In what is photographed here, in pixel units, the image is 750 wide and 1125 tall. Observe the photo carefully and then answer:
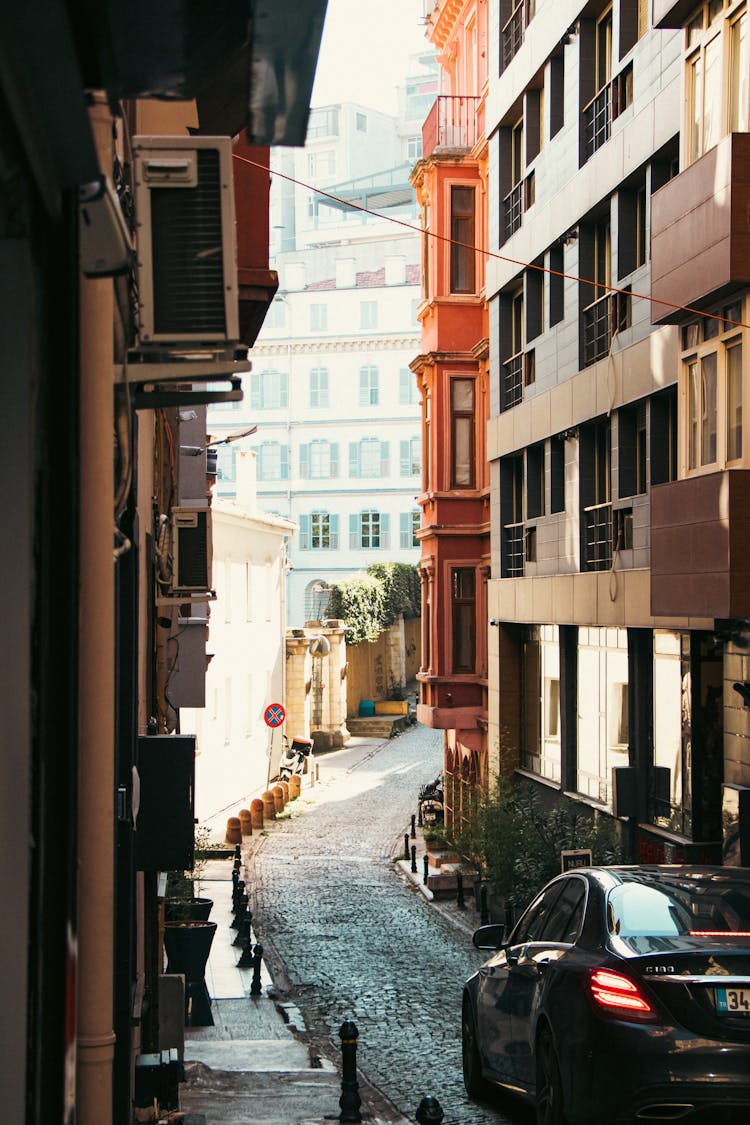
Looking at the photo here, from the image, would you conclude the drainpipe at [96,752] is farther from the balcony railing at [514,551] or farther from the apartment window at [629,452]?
the balcony railing at [514,551]

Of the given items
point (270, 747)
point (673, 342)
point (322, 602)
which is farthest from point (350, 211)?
point (673, 342)

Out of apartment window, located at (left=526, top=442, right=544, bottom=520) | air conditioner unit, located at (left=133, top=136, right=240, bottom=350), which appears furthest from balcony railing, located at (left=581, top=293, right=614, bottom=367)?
air conditioner unit, located at (left=133, top=136, right=240, bottom=350)

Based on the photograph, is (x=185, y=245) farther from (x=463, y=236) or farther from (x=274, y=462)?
(x=274, y=462)

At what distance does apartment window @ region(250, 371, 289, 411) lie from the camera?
76.3 meters

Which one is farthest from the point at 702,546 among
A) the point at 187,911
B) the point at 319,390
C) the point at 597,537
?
the point at 319,390

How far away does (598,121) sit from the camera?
21656mm

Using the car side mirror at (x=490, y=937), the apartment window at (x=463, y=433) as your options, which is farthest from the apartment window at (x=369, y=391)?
the car side mirror at (x=490, y=937)

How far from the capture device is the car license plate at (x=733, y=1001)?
22.9 feet

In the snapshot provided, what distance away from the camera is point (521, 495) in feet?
89.7

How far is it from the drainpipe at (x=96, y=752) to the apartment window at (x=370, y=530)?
70131mm

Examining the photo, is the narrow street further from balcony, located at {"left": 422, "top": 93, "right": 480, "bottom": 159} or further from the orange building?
balcony, located at {"left": 422, "top": 93, "right": 480, "bottom": 159}

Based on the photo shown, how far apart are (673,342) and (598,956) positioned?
11621mm

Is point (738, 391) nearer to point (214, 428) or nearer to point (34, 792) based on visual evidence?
point (34, 792)

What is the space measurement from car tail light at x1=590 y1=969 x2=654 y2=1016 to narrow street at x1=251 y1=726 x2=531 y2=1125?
2.95m
